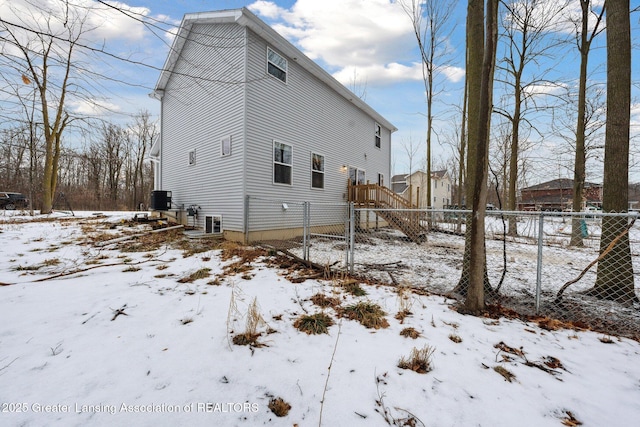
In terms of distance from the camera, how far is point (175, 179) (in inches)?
409

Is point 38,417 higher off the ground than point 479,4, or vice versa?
point 479,4

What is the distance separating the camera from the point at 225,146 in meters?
7.78

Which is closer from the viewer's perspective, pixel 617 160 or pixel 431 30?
pixel 617 160

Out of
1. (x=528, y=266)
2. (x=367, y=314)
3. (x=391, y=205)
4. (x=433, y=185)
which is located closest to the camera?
(x=367, y=314)

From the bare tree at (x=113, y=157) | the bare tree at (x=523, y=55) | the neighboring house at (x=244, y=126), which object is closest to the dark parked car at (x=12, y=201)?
the bare tree at (x=113, y=157)

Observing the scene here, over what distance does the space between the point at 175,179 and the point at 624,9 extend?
41.9 feet

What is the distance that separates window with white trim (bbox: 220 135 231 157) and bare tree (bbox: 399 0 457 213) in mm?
8427

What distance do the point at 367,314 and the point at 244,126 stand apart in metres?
6.39

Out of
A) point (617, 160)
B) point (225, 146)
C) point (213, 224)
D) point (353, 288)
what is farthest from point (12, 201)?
point (617, 160)

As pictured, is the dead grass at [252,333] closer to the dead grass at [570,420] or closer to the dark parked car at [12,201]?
the dead grass at [570,420]

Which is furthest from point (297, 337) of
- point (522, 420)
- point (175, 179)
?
point (175, 179)

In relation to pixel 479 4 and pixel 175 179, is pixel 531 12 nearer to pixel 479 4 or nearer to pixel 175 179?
pixel 479 4

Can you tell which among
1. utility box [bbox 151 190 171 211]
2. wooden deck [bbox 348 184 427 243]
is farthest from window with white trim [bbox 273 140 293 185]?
utility box [bbox 151 190 171 211]

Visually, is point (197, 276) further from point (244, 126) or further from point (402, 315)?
point (244, 126)
